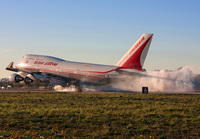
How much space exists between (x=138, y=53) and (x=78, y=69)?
14735 millimetres

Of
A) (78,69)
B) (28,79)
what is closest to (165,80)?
(78,69)

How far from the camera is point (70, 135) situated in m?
14.1

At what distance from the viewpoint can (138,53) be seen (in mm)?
52625

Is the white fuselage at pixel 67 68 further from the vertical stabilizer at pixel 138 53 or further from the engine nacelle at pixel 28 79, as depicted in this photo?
the vertical stabilizer at pixel 138 53

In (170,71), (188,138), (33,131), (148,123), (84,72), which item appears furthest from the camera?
(84,72)

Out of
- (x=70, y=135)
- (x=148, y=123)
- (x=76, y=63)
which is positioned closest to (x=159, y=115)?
(x=148, y=123)

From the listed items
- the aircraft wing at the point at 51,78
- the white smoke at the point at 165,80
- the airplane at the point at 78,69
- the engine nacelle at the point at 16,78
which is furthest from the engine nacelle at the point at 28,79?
the white smoke at the point at 165,80

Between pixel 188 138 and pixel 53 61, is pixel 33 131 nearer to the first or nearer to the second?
pixel 188 138

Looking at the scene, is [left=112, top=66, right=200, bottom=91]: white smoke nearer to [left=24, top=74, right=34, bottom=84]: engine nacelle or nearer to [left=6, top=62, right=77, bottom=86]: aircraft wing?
[left=6, top=62, right=77, bottom=86]: aircraft wing

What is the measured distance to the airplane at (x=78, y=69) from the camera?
52.8 metres

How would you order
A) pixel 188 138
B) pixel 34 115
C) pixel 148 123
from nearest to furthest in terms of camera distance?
1. pixel 188 138
2. pixel 148 123
3. pixel 34 115

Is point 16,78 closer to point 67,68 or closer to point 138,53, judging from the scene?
point 67,68

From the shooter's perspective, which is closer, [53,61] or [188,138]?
[188,138]

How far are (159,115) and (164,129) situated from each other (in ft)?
16.8
